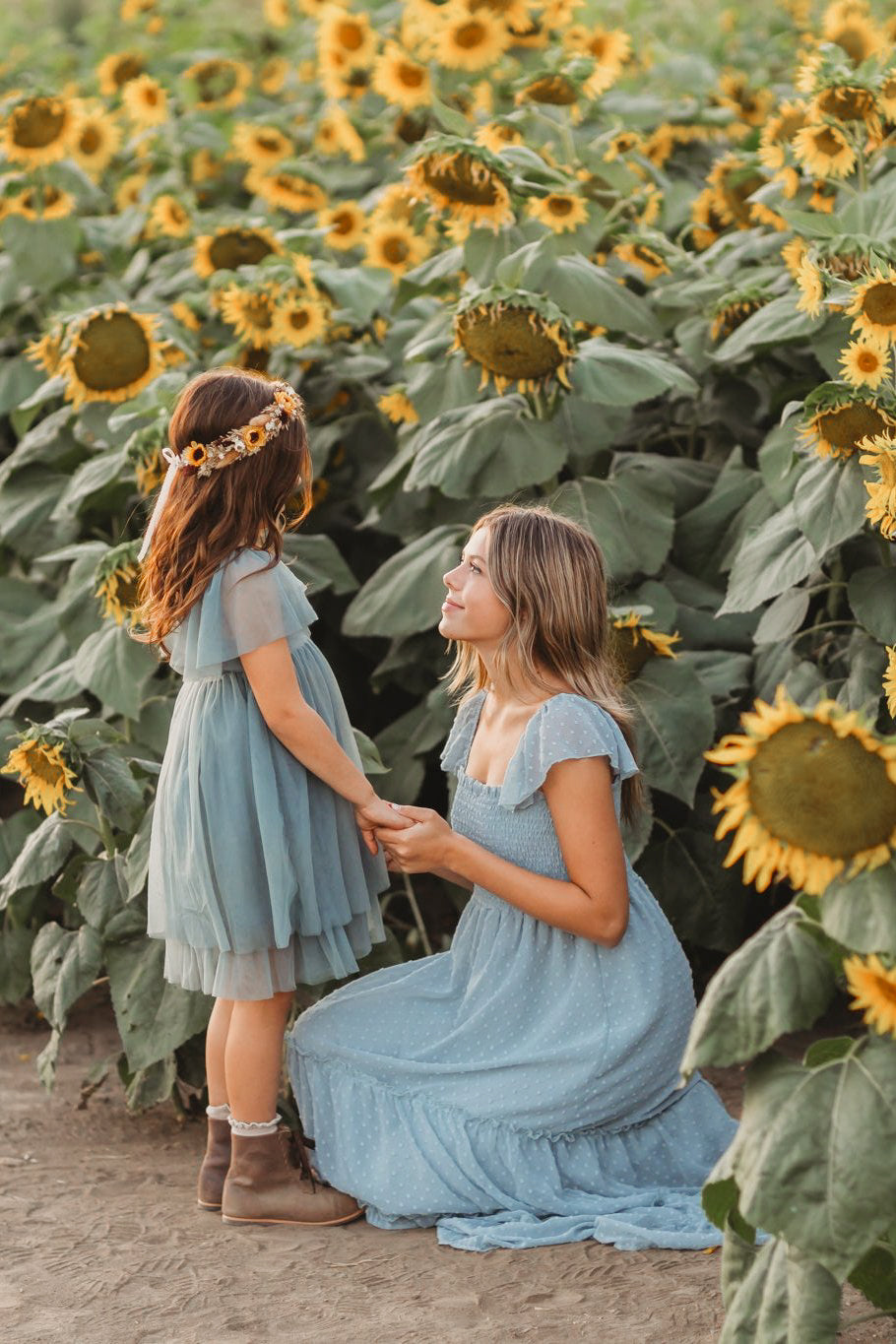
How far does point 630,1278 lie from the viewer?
7.84ft

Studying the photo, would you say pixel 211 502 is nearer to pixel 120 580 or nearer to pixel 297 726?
pixel 297 726

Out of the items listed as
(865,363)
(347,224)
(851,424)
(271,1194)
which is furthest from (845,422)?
(347,224)

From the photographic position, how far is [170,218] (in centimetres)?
508

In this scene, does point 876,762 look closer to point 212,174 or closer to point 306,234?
point 306,234

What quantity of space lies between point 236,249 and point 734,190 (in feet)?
4.04

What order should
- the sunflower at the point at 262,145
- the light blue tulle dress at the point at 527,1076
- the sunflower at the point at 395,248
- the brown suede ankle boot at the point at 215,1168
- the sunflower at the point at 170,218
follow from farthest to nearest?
the sunflower at the point at 262,145 → the sunflower at the point at 170,218 → the sunflower at the point at 395,248 → the brown suede ankle boot at the point at 215,1168 → the light blue tulle dress at the point at 527,1076

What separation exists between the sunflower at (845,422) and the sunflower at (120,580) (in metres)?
1.21

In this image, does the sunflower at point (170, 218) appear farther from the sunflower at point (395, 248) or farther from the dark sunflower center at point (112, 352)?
the dark sunflower center at point (112, 352)

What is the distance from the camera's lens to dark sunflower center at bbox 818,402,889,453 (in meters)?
2.88

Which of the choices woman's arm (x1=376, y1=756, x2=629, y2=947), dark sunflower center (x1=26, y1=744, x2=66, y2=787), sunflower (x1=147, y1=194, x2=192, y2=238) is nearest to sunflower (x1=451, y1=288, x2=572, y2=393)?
woman's arm (x1=376, y1=756, x2=629, y2=947)

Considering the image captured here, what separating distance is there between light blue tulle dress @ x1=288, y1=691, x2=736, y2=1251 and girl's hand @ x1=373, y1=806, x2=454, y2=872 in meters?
0.11

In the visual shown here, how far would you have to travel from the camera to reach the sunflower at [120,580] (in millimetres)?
3246

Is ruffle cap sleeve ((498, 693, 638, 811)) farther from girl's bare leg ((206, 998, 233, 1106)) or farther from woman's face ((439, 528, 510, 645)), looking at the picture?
girl's bare leg ((206, 998, 233, 1106))

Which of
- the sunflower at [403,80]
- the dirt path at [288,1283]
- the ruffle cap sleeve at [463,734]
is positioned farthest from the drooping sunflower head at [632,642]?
the sunflower at [403,80]
